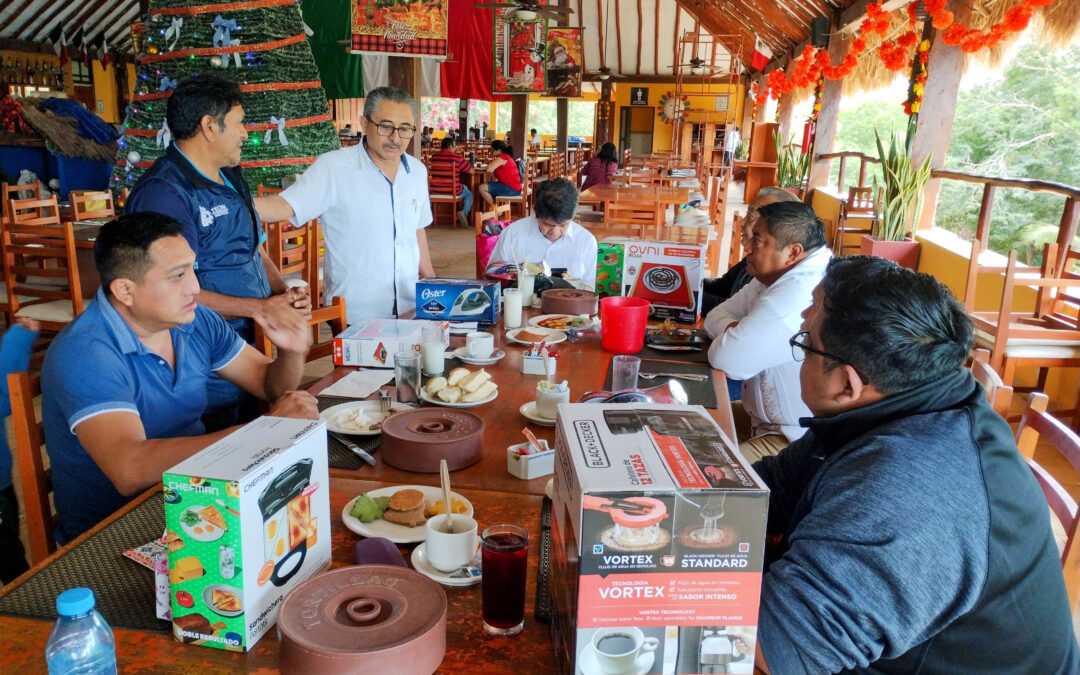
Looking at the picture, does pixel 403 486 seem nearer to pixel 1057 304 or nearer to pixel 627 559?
pixel 627 559

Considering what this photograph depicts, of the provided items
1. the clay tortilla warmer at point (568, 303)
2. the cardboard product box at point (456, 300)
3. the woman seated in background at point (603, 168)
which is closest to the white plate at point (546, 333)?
the cardboard product box at point (456, 300)

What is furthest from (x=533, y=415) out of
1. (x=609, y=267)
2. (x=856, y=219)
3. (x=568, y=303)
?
(x=856, y=219)

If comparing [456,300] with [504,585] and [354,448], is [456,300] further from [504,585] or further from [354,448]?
[504,585]

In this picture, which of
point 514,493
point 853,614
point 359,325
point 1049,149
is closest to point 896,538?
point 853,614

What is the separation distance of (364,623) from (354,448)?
0.74 metres

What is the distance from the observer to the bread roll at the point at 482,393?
1.94 metres

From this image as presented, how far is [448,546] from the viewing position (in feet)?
Answer: 3.76

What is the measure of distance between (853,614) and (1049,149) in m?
12.5

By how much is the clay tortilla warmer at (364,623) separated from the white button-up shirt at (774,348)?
153 cm

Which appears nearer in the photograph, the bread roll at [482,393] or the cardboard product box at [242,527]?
the cardboard product box at [242,527]

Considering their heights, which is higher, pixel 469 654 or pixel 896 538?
pixel 896 538

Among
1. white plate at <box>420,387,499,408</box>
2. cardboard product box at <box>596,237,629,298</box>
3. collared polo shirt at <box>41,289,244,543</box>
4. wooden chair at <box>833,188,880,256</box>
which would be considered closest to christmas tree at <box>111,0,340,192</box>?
cardboard product box at <box>596,237,629,298</box>

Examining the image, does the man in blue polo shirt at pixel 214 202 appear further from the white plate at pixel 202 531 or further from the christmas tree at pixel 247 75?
the christmas tree at pixel 247 75

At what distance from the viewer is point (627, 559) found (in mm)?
789
